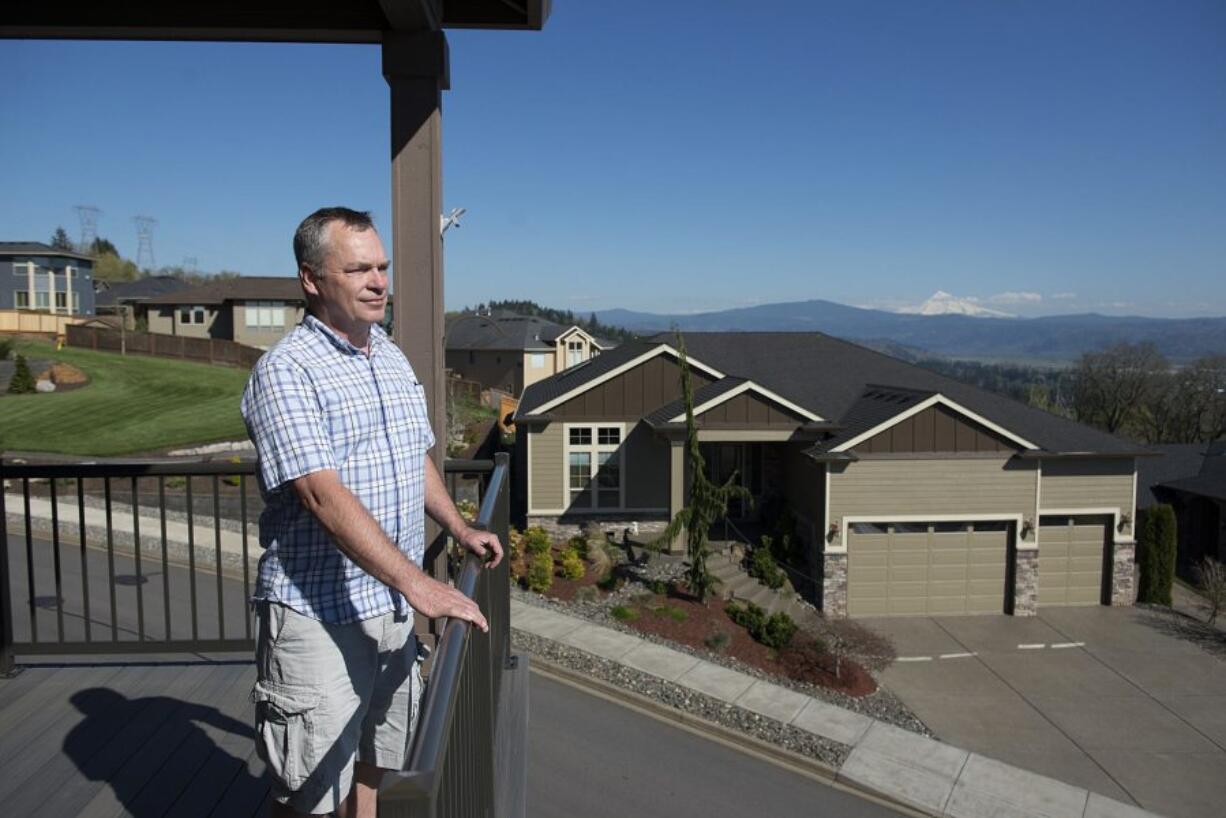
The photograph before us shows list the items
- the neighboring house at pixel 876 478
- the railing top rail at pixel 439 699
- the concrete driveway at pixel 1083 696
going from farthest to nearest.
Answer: the neighboring house at pixel 876 478 < the concrete driveway at pixel 1083 696 < the railing top rail at pixel 439 699

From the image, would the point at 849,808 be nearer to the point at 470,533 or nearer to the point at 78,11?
the point at 470,533

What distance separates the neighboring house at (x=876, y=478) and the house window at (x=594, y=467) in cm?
3

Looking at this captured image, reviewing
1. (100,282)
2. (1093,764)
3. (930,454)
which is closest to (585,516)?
(930,454)

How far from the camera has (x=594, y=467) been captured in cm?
1919

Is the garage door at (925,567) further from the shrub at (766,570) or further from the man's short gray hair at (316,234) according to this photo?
the man's short gray hair at (316,234)

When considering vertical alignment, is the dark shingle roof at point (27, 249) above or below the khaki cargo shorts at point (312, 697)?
above

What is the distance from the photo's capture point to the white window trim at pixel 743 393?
18.0 meters

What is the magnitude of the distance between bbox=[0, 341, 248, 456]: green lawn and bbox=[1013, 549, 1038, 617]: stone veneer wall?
18193 millimetres

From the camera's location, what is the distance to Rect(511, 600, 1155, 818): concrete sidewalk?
7.44 meters

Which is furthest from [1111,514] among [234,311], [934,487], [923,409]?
[234,311]

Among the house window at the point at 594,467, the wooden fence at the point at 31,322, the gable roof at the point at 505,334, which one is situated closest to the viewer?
the house window at the point at 594,467

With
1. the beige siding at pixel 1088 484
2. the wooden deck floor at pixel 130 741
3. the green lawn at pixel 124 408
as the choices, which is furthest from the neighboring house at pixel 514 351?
the wooden deck floor at pixel 130 741

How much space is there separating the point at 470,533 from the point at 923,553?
16211mm

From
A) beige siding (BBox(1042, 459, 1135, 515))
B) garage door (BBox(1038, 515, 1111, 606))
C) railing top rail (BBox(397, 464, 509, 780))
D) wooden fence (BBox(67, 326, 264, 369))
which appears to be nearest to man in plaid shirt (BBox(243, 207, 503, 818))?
railing top rail (BBox(397, 464, 509, 780))
